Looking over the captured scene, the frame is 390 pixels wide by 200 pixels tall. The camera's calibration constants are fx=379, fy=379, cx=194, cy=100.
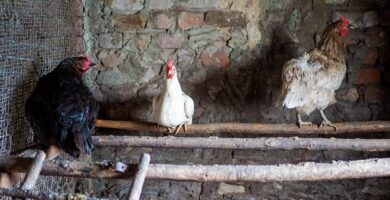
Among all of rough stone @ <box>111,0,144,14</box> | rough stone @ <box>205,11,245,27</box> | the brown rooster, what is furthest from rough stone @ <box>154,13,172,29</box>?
the brown rooster

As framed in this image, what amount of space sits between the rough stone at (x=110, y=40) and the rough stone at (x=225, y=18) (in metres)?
0.51

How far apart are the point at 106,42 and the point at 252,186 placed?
1186 millimetres

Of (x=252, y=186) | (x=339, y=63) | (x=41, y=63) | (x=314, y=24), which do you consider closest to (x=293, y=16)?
(x=314, y=24)

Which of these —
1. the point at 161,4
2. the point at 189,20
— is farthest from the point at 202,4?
the point at 161,4

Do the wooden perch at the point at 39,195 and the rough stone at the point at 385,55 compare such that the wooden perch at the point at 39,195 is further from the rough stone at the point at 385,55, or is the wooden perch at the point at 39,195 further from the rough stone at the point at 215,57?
the rough stone at the point at 385,55

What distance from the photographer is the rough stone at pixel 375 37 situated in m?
2.03

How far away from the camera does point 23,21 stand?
1601mm

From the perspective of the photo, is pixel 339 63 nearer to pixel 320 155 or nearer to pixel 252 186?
pixel 320 155

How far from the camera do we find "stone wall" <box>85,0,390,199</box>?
2.06 meters

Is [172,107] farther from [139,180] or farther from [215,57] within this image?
[139,180]

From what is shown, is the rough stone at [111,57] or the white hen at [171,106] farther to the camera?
the rough stone at [111,57]

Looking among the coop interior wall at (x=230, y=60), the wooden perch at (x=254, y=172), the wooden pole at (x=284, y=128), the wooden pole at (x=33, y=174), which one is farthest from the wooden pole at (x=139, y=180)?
A: the coop interior wall at (x=230, y=60)

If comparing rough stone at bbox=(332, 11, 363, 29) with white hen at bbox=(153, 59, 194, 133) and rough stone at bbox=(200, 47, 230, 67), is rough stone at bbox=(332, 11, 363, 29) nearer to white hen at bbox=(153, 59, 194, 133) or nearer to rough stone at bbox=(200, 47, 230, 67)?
rough stone at bbox=(200, 47, 230, 67)

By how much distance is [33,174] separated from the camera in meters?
0.97
